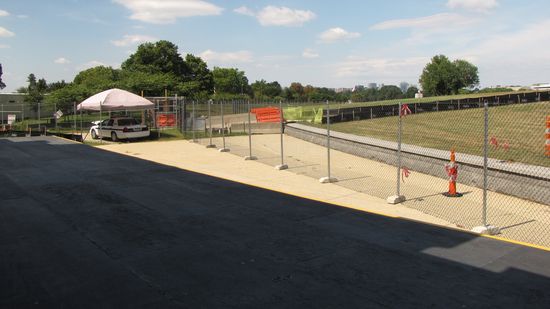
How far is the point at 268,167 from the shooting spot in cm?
1576

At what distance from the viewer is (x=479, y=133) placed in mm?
21359

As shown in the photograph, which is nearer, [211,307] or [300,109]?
[211,307]

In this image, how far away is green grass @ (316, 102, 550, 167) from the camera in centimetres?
1534

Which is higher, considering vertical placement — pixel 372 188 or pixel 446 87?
pixel 446 87

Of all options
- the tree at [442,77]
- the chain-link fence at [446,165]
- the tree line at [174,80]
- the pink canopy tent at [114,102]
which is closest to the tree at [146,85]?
the tree line at [174,80]

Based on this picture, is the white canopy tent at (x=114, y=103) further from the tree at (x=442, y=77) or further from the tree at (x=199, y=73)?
the tree at (x=442, y=77)

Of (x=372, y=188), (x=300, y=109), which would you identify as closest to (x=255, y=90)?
(x=300, y=109)

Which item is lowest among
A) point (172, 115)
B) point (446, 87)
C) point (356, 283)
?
point (356, 283)

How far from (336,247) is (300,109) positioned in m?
31.7

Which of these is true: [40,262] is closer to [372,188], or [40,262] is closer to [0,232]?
[0,232]

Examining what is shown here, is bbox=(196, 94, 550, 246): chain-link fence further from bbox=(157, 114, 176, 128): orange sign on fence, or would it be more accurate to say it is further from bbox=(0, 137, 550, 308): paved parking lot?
bbox=(157, 114, 176, 128): orange sign on fence

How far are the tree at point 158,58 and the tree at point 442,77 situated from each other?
290ft

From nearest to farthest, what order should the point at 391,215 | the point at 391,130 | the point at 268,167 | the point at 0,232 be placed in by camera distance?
the point at 0,232, the point at 391,215, the point at 268,167, the point at 391,130

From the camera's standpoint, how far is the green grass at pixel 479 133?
15.3 m
